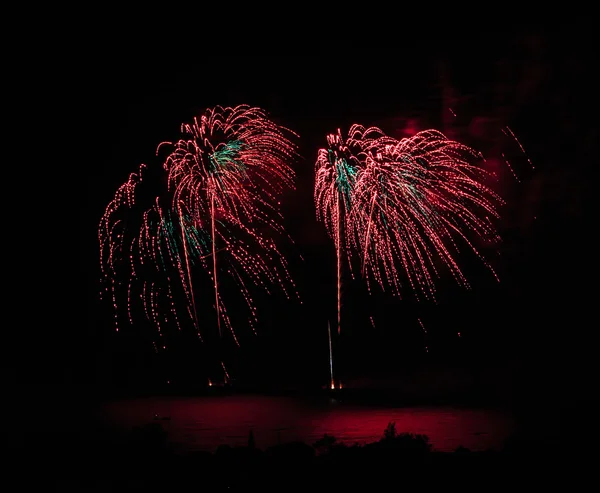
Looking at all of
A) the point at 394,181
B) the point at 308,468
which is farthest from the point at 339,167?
the point at 308,468

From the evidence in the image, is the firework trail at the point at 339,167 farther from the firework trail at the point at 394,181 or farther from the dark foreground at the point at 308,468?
the dark foreground at the point at 308,468

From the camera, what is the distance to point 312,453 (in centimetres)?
967

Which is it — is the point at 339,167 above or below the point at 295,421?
above

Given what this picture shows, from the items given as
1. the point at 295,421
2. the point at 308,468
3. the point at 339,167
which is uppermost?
the point at 339,167

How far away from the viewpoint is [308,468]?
9.20 metres

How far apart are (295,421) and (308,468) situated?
258 inches

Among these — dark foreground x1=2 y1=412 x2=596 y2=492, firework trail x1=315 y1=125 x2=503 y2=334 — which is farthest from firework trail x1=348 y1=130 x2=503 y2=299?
dark foreground x1=2 y1=412 x2=596 y2=492

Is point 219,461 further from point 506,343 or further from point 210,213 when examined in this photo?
point 506,343

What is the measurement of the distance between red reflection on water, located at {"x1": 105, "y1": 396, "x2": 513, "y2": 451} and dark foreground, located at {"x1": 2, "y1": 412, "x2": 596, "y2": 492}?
2.83 metres

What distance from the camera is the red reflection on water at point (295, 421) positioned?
1344 centimetres

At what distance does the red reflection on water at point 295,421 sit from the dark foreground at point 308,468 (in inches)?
111

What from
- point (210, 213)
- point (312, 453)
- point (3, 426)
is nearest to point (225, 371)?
point (210, 213)

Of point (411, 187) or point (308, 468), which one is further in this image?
point (411, 187)

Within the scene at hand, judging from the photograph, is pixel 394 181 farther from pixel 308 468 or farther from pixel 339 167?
pixel 308 468
